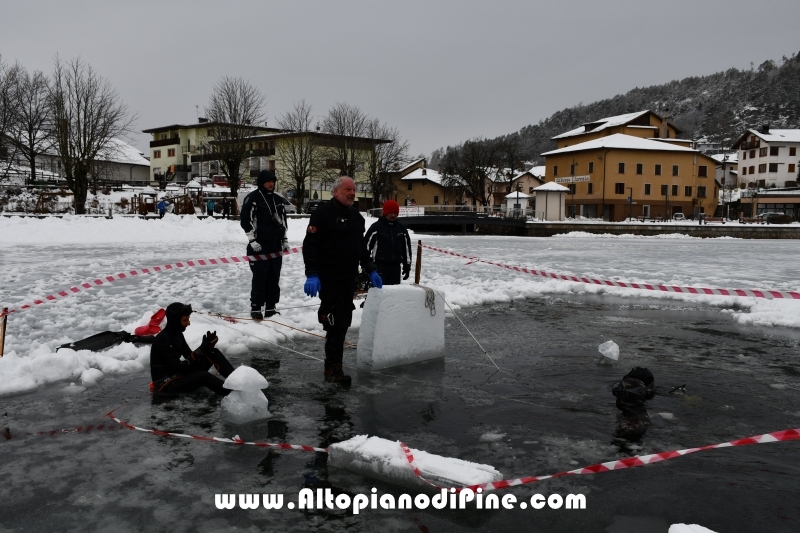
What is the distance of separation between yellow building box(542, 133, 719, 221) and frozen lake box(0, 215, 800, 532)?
65.2m

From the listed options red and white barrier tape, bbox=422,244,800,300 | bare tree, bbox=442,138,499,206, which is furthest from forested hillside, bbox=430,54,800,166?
red and white barrier tape, bbox=422,244,800,300

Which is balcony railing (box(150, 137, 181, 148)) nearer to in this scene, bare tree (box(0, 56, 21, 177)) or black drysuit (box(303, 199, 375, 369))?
bare tree (box(0, 56, 21, 177))

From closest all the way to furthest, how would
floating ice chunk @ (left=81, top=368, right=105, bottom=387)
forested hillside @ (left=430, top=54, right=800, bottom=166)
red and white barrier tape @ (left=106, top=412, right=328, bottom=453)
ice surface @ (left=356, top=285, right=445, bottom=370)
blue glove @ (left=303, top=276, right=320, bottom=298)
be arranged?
red and white barrier tape @ (left=106, top=412, right=328, bottom=453)
blue glove @ (left=303, top=276, right=320, bottom=298)
floating ice chunk @ (left=81, top=368, right=105, bottom=387)
ice surface @ (left=356, top=285, right=445, bottom=370)
forested hillside @ (left=430, top=54, right=800, bottom=166)

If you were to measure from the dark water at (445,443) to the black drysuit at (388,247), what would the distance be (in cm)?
181

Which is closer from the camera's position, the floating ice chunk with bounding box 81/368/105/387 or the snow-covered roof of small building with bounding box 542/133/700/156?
the floating ice chunk with bounding box 81/368/105/387

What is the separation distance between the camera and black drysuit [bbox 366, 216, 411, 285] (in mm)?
8898

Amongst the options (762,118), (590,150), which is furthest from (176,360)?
(762,118)

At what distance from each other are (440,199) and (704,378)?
8821 cm

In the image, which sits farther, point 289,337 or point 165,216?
point 165,216

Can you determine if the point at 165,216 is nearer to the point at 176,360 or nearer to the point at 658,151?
the point at 176,360

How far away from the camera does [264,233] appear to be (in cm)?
893

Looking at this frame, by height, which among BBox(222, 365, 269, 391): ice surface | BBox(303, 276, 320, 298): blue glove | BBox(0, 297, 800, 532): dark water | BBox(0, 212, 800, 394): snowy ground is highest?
BBox(303, 276, 320, 298): blue glove

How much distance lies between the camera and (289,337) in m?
8.27

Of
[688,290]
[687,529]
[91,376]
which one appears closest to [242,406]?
[91,376]
